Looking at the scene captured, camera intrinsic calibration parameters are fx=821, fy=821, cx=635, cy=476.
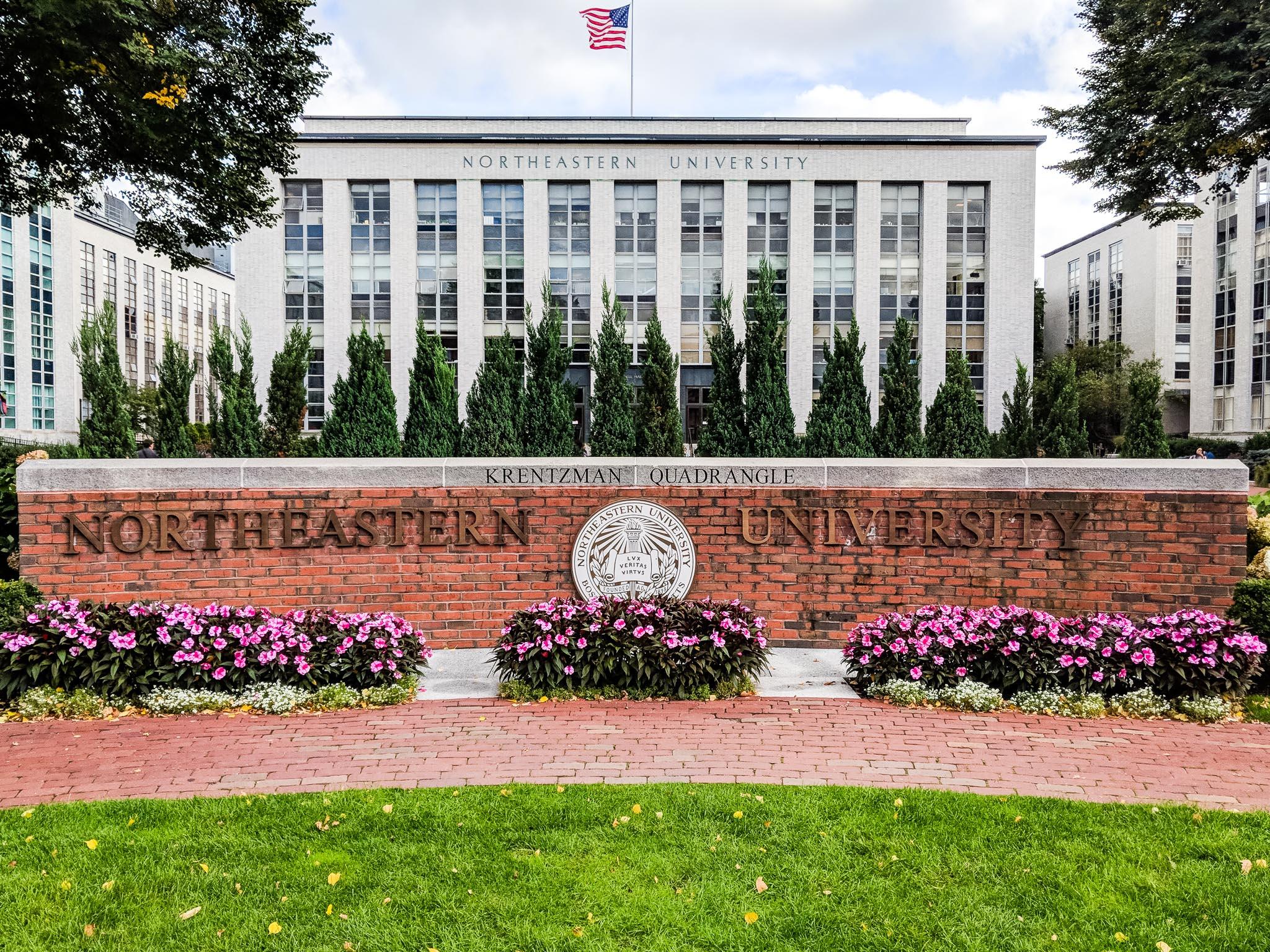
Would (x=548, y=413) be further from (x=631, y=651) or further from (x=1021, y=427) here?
(x=1021, y=427)

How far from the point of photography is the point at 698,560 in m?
8.97

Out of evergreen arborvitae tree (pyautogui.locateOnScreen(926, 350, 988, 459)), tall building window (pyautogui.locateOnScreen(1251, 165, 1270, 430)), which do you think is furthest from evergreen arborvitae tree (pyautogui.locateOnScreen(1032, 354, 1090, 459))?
tall building window (pyautogui.locateOnScreen(1251, 165, 1270, 430))

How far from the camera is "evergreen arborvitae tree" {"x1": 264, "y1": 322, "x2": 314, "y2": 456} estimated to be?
13.5 meters

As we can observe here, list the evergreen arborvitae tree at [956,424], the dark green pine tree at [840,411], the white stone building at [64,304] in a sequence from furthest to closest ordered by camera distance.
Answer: the white stone building at [64,304]
the evergreen arborvitae tree at [956,424]
the dark green pine tree at [840,411]

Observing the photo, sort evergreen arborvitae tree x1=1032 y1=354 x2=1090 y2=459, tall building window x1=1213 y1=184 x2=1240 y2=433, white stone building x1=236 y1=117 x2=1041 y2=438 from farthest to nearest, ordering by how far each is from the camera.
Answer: tall building window x1=1213 y1=184 x2=1240 y2=433 → white stone building x1=236 y1=117 x2=1041 y2=438 → evergreen arborvitae tree x1=1032 y1=354 x2=1090 y2=459

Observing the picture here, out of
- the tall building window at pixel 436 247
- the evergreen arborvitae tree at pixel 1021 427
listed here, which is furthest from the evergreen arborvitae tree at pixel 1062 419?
the tall building window at pixel 436 247

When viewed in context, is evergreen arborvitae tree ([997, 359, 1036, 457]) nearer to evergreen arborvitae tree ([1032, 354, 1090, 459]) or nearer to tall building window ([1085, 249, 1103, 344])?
evergreen arborvitae tree ([1032, 354, 1090, 459])

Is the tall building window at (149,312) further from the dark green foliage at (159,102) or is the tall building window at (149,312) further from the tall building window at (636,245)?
the dark green foliage at (159,102)

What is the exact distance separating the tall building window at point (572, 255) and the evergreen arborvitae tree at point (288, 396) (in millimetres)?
20314

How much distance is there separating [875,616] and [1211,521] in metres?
3.42

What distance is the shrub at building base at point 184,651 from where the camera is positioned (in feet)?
22.2

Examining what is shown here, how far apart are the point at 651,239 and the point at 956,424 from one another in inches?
862

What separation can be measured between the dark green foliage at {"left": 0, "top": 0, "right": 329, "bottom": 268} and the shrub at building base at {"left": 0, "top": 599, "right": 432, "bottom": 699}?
26.1 ft

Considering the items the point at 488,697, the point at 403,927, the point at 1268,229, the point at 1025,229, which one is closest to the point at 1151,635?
the point at 488,697
